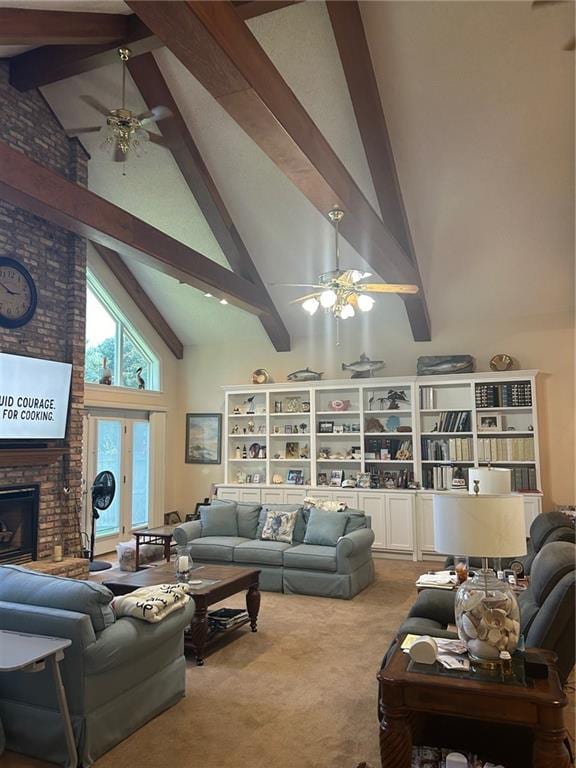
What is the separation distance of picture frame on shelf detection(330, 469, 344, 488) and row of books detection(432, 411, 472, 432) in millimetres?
1504

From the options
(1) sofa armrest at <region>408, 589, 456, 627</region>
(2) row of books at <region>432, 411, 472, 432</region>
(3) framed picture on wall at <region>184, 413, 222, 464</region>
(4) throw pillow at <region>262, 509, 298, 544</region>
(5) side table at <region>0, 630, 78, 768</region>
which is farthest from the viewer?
(3) framed picture on wall at <region>184, 413, 222, 464</region>

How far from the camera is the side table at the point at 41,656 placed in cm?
240

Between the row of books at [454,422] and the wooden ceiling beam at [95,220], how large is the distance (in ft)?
11.0

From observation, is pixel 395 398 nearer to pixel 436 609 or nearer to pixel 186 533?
pixel 186 533

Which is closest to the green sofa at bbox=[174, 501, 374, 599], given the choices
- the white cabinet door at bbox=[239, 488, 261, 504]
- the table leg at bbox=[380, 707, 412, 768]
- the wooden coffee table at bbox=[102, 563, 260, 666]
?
the wooden coffee table at bbox=[102, 563, 260, 666]

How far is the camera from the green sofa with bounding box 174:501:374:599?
5.45 meters

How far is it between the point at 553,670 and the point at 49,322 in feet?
17.7

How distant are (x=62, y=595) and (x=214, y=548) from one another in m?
3.15

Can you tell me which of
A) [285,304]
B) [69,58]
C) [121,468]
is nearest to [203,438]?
[121,468]

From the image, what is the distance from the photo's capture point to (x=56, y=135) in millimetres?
5961

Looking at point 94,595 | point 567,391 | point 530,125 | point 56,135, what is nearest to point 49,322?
point 56,135

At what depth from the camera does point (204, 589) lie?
4109 millimetres

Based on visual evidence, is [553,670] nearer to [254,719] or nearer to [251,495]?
[254,719]

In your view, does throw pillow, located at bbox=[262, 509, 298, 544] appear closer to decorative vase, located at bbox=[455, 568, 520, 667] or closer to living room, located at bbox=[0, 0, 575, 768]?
living room, located at bbox=[0, 0, 575, 768]
